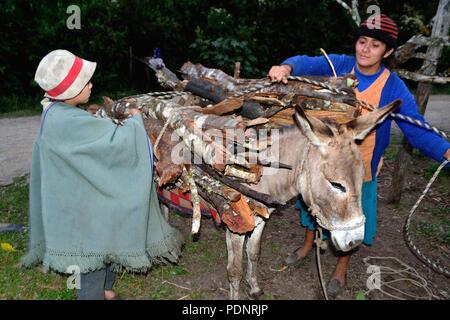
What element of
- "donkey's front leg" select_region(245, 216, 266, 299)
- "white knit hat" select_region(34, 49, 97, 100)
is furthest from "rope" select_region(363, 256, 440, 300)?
"white knit hat" select_region(34, 49, 97, 100)

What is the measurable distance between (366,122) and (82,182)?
192cm

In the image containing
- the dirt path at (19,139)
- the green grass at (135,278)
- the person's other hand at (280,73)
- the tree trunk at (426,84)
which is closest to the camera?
the person's other hand at (280,73)

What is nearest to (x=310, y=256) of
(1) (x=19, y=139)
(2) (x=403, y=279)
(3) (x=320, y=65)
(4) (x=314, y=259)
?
(4) (x=314, y=259)

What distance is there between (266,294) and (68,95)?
2.39 meters

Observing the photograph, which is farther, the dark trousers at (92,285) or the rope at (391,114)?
the dark trousers at (92,285)

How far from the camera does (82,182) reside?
8.16 feet

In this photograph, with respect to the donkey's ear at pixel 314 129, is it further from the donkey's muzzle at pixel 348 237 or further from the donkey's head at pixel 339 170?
the donkey's muzzle at pixel 348 237

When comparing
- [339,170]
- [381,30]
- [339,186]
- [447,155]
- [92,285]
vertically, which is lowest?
[92,285]

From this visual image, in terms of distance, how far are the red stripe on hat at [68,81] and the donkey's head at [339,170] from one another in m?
1.42

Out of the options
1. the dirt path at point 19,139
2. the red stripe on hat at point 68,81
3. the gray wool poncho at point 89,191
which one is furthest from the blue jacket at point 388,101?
the dirt path at point 19,139

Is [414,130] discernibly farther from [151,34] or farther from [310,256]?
[151,34]

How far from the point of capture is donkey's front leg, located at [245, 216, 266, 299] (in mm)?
3264

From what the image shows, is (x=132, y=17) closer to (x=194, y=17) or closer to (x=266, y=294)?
(x=194, y=17)

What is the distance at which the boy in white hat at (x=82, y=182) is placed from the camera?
2.39 m
